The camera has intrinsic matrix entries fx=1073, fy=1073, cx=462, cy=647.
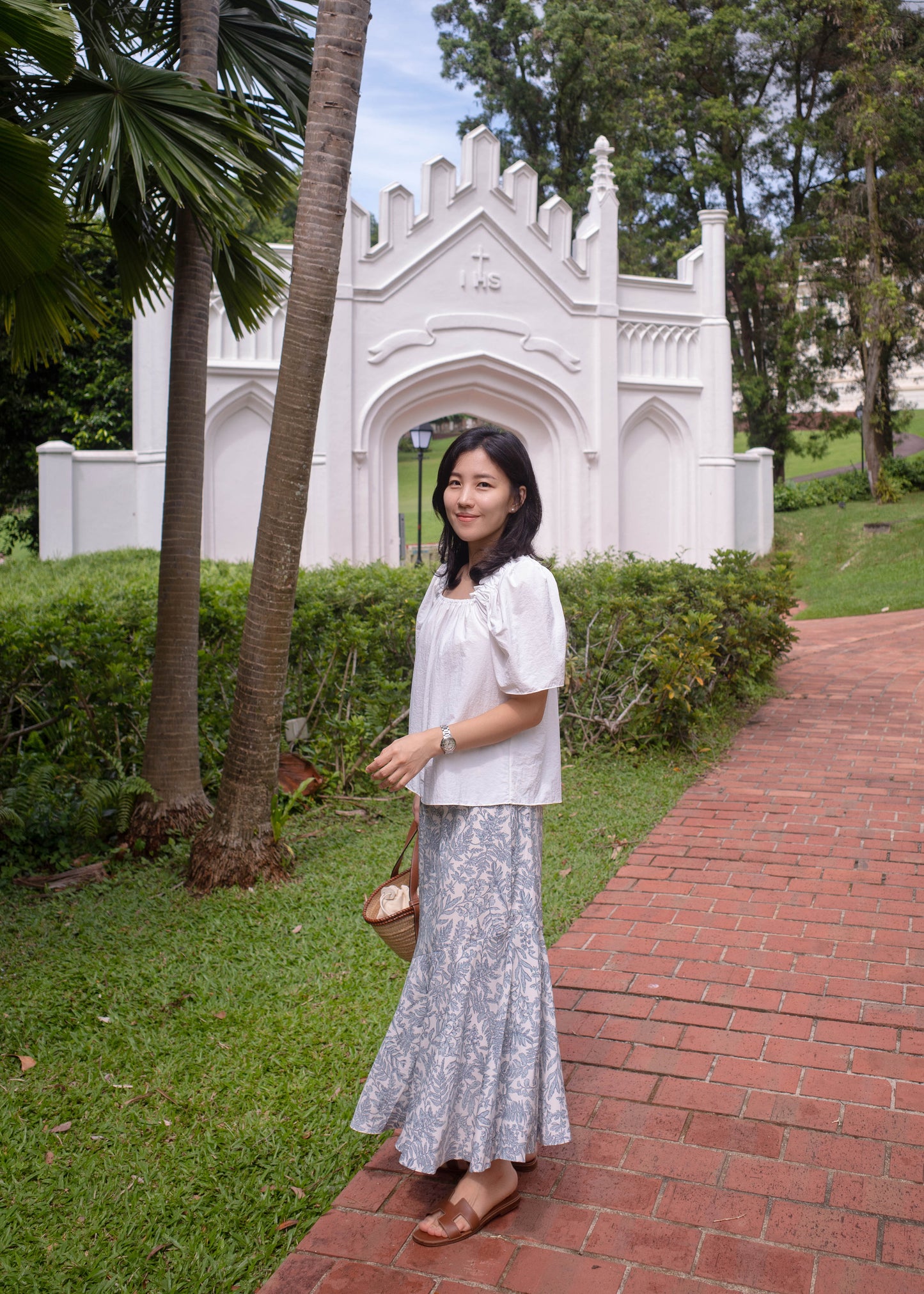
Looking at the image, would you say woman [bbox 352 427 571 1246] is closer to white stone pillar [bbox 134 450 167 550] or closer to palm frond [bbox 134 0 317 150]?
palm frond [bbox 134 0 317 150]

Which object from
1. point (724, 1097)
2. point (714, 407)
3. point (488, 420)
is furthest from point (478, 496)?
point (714, 407)

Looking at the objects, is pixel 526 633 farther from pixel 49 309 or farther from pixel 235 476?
pixel 235 476

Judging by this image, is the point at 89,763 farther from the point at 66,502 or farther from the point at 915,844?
the point at 66,502

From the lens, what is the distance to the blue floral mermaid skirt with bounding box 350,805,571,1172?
248 cm

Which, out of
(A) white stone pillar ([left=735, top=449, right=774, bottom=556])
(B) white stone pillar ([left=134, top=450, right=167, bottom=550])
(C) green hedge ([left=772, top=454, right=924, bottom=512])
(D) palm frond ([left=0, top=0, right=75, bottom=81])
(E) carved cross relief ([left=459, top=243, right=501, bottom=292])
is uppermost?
(E) carved cross relief ([left=459, top=243, right=501, bottom=292])

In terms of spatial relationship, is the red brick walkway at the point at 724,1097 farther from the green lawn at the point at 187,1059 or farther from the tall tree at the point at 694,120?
the tall tree at the point at 694,120

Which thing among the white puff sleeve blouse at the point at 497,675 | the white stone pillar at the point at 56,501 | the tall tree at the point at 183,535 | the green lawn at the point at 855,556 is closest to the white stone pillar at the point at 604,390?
the green lawn at the point at 855,556

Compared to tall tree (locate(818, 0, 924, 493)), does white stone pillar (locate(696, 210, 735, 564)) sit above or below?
below

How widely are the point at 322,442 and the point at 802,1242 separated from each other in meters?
14.7

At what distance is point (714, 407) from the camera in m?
19.1

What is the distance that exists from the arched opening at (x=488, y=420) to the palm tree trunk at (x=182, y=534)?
35.8 ft

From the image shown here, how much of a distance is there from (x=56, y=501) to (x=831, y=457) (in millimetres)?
47545

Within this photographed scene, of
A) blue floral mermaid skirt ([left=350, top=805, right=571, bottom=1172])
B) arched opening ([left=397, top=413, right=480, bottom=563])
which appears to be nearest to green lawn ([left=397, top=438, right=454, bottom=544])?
arched opening ([left=397, top=413, right=480, bottom=563])

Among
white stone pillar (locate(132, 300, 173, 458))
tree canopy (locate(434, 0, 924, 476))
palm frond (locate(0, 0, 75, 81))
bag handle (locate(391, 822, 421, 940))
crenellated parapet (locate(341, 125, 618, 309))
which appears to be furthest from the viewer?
tree canopy (locate(434, 0, 924, 476))
